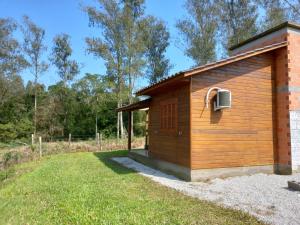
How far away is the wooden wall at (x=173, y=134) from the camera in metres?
8.10

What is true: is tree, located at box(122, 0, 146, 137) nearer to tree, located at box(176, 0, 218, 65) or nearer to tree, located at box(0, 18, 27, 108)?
tree, located at box(176, 0, 218, 65)

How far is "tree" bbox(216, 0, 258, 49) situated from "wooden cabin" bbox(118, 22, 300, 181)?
45.1 ft

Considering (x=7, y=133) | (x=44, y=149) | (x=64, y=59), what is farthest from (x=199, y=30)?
(x=7, y=133)

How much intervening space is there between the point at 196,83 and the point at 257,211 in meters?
3.92

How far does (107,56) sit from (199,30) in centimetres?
781

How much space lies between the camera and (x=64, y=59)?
97.4 ft

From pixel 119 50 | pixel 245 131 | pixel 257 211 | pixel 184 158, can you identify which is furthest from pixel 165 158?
pixel 119 50

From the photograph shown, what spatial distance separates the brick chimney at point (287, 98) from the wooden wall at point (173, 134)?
10.2 ft

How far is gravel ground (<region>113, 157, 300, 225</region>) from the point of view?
499cm

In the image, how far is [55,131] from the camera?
27156mm

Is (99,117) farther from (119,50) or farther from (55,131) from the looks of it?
(119,50)

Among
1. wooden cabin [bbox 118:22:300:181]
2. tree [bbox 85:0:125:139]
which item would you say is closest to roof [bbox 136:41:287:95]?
wooden cabin [bbox 118:22:300:181]

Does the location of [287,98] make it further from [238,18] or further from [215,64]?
[238,18]

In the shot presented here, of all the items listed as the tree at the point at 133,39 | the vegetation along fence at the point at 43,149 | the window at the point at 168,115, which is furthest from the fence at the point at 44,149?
the window at the point at 168,115
